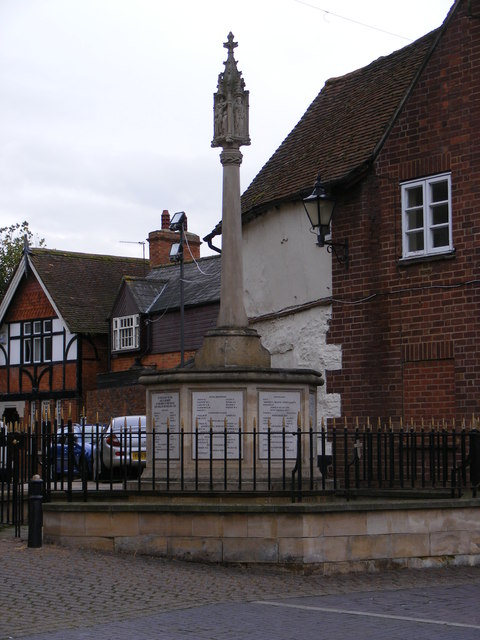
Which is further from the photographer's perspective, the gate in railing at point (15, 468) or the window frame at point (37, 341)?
the window frame at point (37, 341)

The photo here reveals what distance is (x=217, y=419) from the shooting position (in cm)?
1341

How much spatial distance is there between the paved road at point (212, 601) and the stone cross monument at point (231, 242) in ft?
9.40

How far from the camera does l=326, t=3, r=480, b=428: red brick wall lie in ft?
57.0

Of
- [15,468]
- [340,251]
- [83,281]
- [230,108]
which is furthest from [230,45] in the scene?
[83,281]

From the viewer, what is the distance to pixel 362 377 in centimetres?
1875

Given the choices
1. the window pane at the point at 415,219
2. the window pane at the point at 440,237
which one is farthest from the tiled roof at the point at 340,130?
the window pane at the point at 440,237

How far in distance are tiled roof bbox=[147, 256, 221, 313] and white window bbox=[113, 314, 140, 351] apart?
2.67 ft

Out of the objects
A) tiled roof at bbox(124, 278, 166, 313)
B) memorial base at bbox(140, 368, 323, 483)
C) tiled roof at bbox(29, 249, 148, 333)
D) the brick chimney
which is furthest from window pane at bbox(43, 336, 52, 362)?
memorial base at bbox(140, 368, 323, 483)

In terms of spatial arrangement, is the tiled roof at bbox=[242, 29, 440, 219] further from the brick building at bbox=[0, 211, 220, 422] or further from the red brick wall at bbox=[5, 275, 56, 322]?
the red brick wall at bbox=[5, 275, 56, 322]

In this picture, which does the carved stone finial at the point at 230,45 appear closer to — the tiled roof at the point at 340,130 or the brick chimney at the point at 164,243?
the tiled roof at the point at 340,130

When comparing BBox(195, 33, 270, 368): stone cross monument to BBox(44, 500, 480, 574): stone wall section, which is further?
BBox(195, 33, 270, 368): stone cross monument

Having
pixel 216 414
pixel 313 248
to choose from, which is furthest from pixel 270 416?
pixel 313 248

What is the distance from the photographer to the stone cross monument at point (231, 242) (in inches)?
547

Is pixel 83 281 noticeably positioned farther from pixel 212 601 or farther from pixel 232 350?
pixel 212 601
